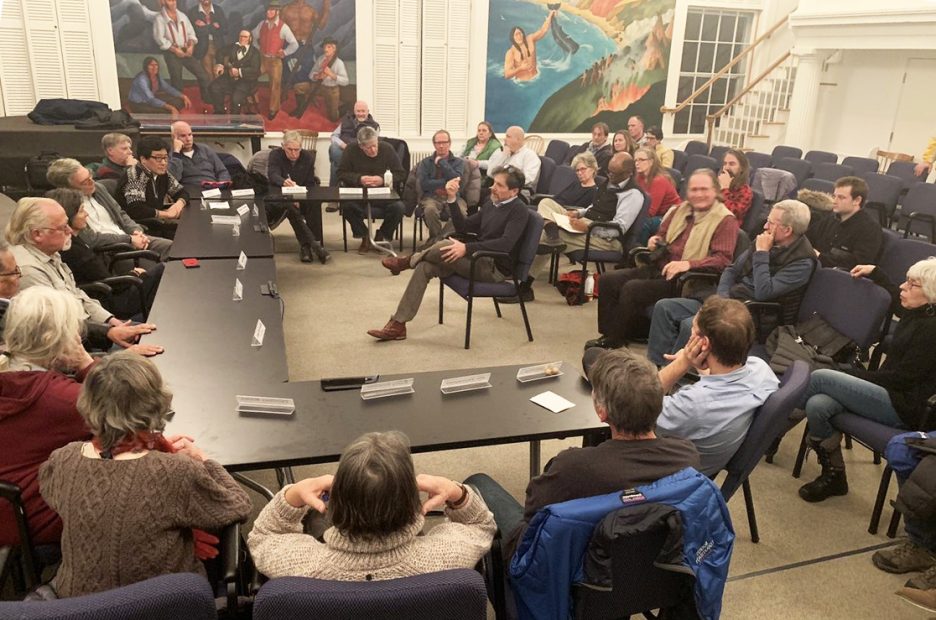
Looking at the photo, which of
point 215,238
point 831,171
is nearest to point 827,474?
point 215,238

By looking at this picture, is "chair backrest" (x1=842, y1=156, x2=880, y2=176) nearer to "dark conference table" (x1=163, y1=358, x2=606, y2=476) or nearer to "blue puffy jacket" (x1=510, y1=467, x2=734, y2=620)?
"dark conference table" (x1=163, y1=358, x2=606, y2=476)

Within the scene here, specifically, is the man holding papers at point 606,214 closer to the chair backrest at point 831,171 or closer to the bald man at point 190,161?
the chair backrest at point 831,171

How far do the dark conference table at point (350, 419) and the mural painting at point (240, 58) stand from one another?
6.79m

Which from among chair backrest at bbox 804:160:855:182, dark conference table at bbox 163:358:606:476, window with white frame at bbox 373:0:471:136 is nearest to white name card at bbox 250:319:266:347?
dark conference table at bbox 163:358:606:476

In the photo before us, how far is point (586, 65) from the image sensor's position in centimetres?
991

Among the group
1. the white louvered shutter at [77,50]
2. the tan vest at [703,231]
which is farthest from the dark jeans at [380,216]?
the white louvered shutter at [77,50]

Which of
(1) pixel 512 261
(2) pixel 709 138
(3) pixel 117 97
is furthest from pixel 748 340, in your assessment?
(2) pixel 709 138

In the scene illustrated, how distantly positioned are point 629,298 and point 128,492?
11.2 ft

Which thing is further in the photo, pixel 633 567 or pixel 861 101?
pixel 861 101

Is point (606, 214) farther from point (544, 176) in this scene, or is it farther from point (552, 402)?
point (552, 402)

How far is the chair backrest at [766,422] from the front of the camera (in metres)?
2.38

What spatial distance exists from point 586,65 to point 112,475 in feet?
30.9

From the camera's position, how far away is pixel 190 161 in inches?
251

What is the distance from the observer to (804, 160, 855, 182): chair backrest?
721cm
